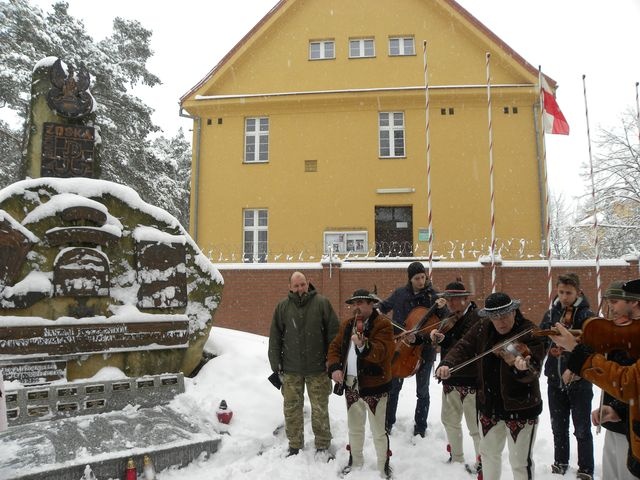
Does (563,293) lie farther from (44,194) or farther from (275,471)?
(44,194)

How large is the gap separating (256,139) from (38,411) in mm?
13155

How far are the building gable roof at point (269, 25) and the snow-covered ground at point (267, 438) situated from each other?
40.6 ft

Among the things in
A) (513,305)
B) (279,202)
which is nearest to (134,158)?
(279,202)

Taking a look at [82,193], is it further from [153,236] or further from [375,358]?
[375,358]

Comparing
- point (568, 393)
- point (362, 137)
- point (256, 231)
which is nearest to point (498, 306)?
point (568, 393)

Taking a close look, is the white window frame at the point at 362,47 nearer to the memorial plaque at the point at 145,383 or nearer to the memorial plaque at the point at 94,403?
the memorial plaque at the point at 145,383

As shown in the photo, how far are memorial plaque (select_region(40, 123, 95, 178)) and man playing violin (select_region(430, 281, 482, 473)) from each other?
5.01 meters

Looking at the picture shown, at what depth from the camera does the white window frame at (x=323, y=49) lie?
57.0 ft

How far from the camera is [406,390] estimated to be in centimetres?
748

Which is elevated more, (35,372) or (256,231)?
(256,231)

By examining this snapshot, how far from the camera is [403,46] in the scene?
17156 mm

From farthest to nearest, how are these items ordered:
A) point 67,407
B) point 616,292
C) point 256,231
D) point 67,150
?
point 256,231, point 67,150, point 67,407, point 616,292

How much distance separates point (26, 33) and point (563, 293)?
18838 mm

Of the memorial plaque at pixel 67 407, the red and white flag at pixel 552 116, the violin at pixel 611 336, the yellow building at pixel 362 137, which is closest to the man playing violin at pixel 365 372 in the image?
the violin at pixel 611 336
